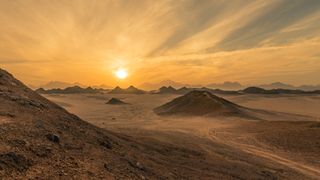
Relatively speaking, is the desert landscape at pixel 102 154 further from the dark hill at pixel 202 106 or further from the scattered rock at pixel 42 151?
the dark hill at pixel 202 106

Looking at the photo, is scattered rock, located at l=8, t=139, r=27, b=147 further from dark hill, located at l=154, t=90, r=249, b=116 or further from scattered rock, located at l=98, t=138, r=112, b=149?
dark hill, located at l=154, t=90, r=249, b=116

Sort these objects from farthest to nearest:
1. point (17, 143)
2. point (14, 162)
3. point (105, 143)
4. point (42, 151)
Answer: point (105, 143) → point (42, 151) → point (17, 143) → point (14, 162)

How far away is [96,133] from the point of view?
16.2 metres

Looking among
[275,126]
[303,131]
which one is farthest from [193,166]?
[275,126]

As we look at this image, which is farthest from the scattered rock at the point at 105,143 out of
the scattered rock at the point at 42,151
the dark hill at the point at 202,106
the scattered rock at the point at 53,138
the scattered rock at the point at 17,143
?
the dark hill at the point at 202,106

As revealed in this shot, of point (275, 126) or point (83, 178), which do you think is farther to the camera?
point (275, 126)

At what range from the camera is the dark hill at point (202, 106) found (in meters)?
55.3

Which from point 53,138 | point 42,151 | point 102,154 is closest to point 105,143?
point 102,154

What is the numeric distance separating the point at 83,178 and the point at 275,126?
2953 cm

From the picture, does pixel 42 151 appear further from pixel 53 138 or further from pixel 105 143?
pixel 105 143

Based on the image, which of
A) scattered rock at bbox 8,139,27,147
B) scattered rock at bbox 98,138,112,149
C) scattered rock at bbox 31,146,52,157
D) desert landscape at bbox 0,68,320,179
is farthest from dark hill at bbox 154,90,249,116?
scattered rock at bbox 8,139,27,147

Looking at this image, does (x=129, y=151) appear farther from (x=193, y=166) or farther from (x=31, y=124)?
(x=31, y=124)

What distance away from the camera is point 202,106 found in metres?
60.5

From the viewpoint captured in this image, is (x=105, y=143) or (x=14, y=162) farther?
(x=105, y=143)
